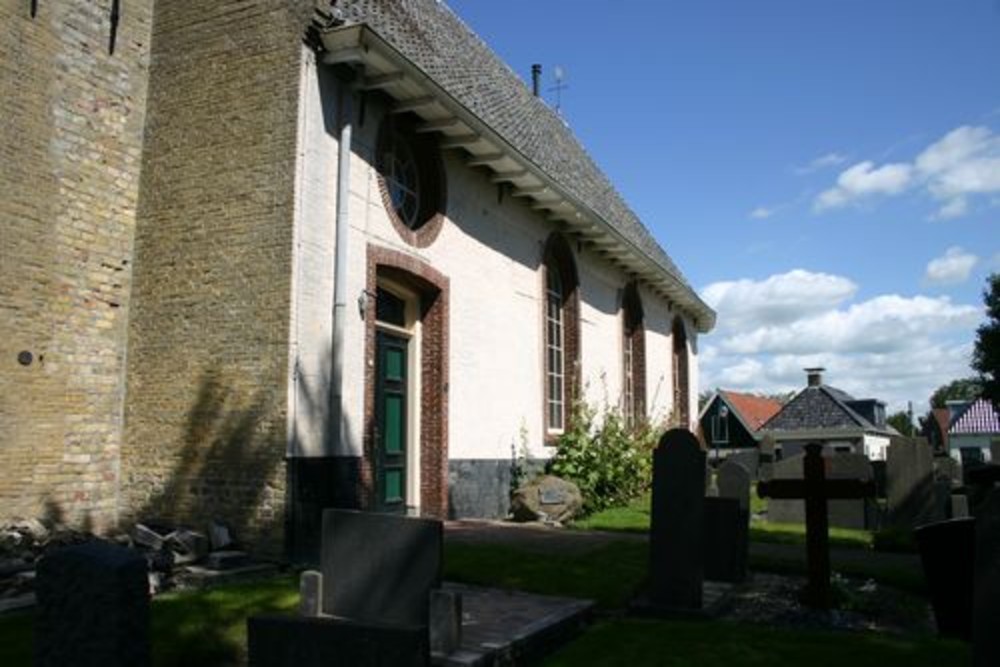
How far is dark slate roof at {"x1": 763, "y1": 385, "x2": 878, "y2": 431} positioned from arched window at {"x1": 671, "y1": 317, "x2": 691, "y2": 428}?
21725mm

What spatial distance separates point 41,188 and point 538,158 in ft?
28.8

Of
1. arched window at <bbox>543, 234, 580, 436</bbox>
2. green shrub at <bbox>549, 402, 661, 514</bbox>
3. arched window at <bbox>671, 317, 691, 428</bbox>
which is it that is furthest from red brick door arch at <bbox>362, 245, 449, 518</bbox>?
arched window at <bbox>671, 317, 691, 428</bbox>

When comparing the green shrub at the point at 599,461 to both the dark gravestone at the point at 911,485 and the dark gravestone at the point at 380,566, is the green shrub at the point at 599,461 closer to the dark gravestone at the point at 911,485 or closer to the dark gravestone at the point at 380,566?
the dark gravestone at the point at 911,485

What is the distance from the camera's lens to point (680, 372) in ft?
88.2

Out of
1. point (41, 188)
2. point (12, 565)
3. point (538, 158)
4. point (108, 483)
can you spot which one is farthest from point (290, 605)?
point (538, 158)

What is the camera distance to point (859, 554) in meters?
11.3

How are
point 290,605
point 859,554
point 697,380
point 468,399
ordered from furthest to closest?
point 697,380, point 468,399, point 859,554, point 290,605

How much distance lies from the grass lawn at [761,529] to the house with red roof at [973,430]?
4946cm

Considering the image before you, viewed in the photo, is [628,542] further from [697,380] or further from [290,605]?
[697,380]

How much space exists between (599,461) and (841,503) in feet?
13.6

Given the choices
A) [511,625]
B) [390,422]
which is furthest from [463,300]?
[511,625]

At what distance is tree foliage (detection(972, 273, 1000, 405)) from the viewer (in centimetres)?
3797

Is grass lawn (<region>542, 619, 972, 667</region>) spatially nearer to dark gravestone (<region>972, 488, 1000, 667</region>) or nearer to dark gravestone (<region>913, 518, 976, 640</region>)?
dark gravestone (<region>913, 518, 976, 640</region>)

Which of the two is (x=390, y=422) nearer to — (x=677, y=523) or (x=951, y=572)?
(x=677, y=523)
